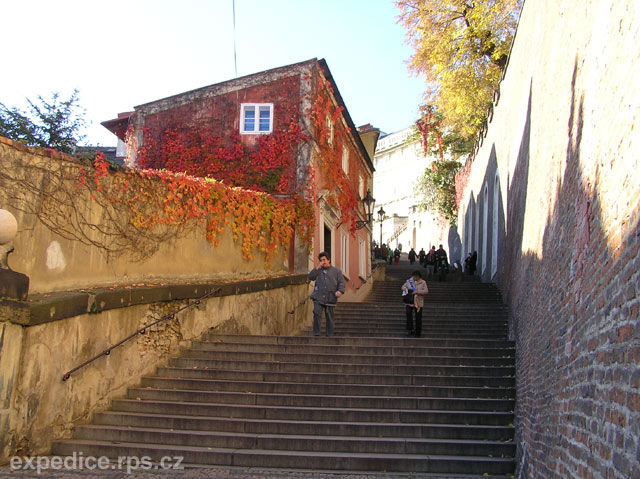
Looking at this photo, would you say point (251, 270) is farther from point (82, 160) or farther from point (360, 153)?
point (360, 153)

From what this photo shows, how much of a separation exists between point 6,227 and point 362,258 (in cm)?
2117

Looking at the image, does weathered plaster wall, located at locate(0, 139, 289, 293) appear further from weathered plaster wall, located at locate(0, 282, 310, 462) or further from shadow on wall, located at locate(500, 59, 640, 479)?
shadow on wall, located at locate(500, 59, 640, 479)

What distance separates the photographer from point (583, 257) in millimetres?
4871

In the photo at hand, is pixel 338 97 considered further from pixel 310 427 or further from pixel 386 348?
pixel 310 427

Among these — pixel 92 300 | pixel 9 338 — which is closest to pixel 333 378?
pixel 92 300

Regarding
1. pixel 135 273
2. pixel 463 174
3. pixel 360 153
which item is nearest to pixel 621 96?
pixel 135 273

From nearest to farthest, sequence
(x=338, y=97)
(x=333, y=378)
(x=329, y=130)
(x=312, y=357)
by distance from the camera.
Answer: (x=333, y=378)
(x=312, y=357)
(x=329, y=130)
(x=338, y=97)

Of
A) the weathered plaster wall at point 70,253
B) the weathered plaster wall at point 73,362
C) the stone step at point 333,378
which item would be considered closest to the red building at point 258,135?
the weathered plaster wall at point 70,253

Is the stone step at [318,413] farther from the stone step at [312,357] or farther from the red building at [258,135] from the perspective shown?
the red building at [258,135]

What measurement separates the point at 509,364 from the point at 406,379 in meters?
1.80

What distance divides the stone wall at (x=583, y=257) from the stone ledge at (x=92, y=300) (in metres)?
5.04

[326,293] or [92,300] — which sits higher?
[326,293]

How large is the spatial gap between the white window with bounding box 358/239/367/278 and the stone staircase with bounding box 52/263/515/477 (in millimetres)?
15527

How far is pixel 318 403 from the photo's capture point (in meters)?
8.64
